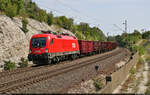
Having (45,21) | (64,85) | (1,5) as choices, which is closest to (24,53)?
(1,5)

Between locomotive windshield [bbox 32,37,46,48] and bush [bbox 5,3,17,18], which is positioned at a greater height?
bush [bbox 5,3,17,18]

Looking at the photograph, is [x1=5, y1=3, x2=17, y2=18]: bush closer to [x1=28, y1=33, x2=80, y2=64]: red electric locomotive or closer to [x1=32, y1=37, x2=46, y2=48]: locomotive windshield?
[x1=28, y1=33, x2=80, y2=64]: red electric locomotive

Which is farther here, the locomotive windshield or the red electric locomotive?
the locomotive windshield

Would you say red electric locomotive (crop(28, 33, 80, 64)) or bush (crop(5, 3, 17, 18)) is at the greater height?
bush (crop(5, 3, 17, 18))

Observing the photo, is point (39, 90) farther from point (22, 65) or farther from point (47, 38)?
point (22, 65)

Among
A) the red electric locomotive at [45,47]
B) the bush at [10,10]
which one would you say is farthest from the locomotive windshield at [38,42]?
the bush at [10,10]

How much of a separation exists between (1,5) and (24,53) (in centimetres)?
1309

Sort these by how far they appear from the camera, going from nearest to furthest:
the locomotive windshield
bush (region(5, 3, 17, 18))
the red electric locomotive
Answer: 1. the red electric locomotive
2. the locomotive windshield
3. bush (region(5, 3, 17, 18))

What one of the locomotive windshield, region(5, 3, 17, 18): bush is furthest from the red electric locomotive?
region(5, 3, 17, 18): bush

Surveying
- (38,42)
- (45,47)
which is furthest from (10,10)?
(45,47)

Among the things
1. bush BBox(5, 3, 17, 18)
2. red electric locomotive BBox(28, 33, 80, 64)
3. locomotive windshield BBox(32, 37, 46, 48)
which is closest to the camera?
red electric locomotive BBox(28, 33, 80, 64)

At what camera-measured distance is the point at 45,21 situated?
52.2m

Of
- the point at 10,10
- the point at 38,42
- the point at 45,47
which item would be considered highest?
the point at 10,10

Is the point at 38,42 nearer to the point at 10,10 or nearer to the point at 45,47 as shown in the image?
the point at 45,47
